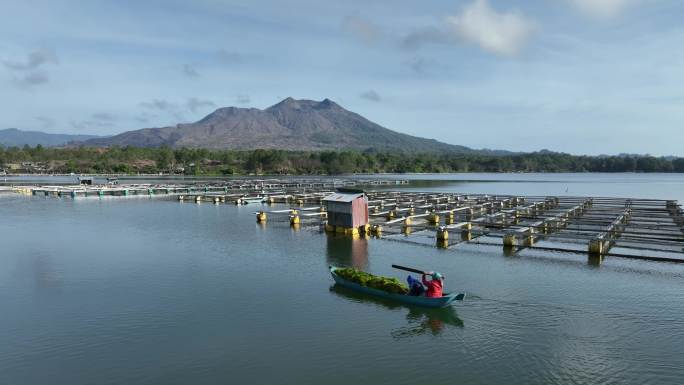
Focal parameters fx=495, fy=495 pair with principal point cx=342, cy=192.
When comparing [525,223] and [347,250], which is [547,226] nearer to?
[525,223]

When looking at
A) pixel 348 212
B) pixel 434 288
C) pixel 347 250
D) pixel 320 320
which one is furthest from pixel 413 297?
pixel 348 212

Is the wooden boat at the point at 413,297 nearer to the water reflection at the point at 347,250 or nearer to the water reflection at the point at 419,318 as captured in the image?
the water reflection at the point at 419,318

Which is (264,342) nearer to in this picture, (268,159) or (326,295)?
(326,295)

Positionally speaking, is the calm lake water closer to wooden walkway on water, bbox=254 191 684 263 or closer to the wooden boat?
the wooden boat

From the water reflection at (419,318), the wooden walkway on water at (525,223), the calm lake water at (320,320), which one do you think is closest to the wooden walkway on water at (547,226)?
the wooden walkway on water at (525,223)

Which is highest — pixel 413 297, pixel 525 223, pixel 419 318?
pixel 525 223

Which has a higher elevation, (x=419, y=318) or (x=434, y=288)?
(x=434, y=288)

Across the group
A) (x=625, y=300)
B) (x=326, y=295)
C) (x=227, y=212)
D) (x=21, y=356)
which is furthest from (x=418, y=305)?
(x=227, y=212)
